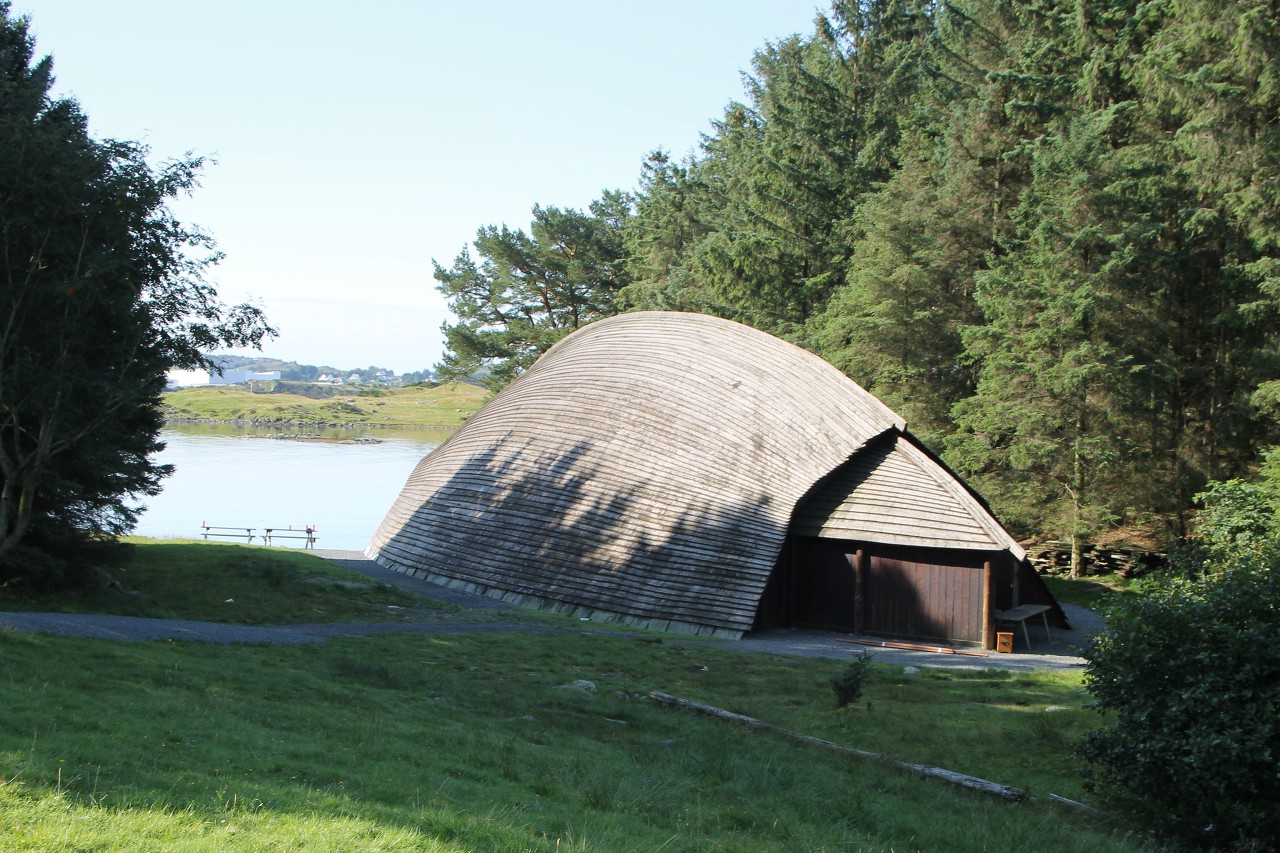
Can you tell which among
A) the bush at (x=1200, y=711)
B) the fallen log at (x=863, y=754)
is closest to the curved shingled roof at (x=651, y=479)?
the fallen log at (x=863, y=754)

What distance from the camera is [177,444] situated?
10194 cm

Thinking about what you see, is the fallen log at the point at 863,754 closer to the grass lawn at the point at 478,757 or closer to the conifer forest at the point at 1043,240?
the grass lawn at the point at 478,757

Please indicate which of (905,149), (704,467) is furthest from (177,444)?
(704,467)

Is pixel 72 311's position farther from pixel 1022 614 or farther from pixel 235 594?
pixel 1022 614

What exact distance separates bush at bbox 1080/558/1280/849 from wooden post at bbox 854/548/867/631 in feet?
39.6

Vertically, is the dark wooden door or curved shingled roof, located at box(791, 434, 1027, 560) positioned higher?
curved shingled roof, located at box(791, 434, 1027, 560)

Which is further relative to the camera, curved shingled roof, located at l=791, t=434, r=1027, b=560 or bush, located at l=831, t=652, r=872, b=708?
curved shingled roof, located at l=791, t=434, r=1027, b=560

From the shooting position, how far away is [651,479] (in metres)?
24.4

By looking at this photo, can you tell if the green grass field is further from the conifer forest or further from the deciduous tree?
the deciduous tree

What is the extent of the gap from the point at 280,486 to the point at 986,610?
5953 cm

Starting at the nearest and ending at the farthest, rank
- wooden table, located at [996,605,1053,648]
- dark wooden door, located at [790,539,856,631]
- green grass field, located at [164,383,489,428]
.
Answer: wooden table, located at [996,605,1053,648]
dark wooden door, located at [790,539,856,631]
green grass field, located at [164,383,489,428]

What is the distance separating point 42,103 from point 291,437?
355 feet

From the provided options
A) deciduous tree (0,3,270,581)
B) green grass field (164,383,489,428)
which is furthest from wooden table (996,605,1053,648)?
green grass field (164,383,489,428)

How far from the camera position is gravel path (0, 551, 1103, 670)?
14.8 m
